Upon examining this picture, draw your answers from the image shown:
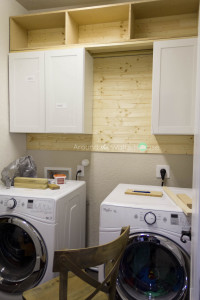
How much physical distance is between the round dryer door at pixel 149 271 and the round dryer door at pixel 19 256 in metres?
0.58

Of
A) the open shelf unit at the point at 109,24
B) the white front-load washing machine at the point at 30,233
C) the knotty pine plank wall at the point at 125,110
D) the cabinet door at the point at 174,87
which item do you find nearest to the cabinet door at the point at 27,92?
the open shelf unit at the point at 109,24

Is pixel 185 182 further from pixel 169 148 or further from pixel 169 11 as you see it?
pixel 169 11

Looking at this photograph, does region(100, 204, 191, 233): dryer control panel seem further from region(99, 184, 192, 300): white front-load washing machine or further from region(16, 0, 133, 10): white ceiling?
region(16, 0, 133, 10): white ceiling

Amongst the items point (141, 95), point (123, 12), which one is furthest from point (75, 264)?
point (123, 12)

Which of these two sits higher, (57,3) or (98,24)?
(57,3)

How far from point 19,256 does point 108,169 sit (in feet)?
3.63

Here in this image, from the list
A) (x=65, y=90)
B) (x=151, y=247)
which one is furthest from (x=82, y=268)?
(x=65, y=90)

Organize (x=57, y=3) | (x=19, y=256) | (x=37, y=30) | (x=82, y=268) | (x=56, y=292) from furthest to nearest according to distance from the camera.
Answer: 1. (x=37, y=30)
2. (x=57, y=3)
3. (x=19, y=256)
4. (x=56, y=292)
5. (x=82, y=268)

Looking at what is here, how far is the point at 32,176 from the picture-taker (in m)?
2.11

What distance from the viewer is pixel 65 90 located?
2102 millimetres

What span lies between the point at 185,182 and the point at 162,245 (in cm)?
88

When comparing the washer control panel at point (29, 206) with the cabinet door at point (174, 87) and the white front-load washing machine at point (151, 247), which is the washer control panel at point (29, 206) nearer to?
the white front-load washing machine at point (151, 247)

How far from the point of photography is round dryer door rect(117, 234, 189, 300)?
1469mm

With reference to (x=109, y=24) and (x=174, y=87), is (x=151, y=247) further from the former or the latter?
(x=109, y=24)
